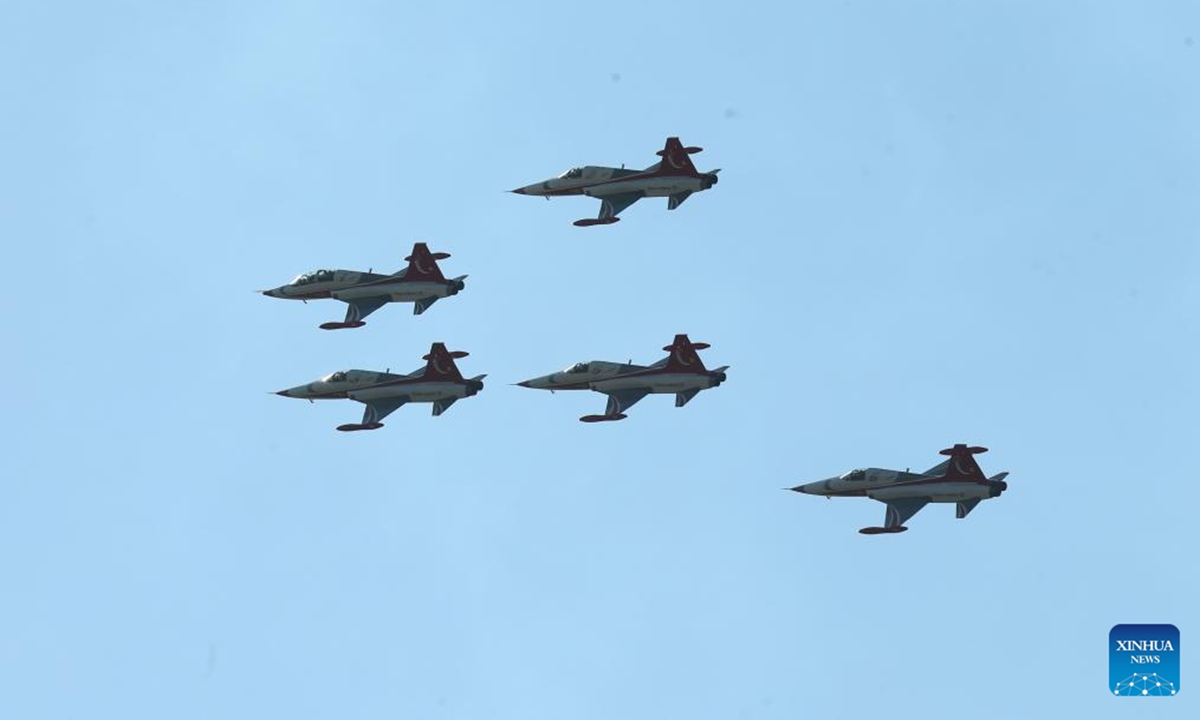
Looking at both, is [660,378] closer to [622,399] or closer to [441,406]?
[622,399]

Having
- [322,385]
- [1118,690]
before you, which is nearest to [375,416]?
[322,385]

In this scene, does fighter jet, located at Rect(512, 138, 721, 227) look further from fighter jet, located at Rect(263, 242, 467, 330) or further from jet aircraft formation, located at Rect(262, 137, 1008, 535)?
fighter jet, located at Rect(263, 242, 467, 330)

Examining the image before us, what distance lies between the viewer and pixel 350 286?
183 meters

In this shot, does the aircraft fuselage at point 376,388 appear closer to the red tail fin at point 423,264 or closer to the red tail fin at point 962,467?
the red tail fin at point 423,264

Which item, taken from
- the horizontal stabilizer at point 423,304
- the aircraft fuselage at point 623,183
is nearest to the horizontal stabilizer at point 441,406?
the horizontal stabilizer at point 423,304

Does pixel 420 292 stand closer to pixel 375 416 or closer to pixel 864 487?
pixel 375 416

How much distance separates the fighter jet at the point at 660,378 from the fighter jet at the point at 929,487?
1179 centimetres

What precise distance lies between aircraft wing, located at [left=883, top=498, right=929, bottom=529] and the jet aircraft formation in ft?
0.21

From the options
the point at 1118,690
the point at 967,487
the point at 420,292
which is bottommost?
the point at 1118,690

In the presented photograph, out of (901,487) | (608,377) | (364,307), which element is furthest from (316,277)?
(901,487)

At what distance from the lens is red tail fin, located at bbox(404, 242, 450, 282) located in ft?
594

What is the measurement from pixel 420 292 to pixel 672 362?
17.5 metres

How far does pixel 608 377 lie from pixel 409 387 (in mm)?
13104

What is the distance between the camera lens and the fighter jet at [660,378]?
178 metres
